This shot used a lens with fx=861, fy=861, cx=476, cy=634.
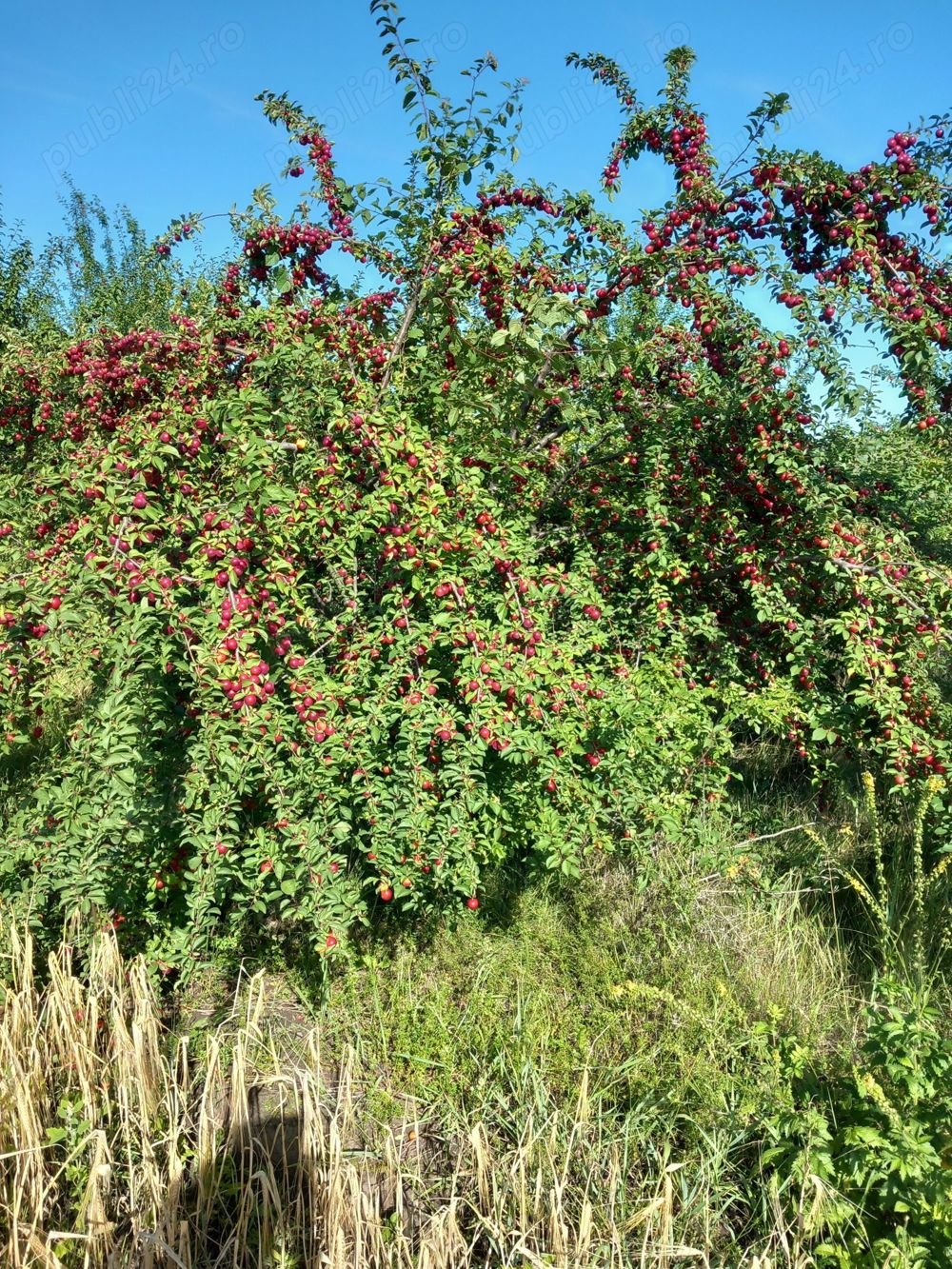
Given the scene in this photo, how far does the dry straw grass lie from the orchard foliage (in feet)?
1.23

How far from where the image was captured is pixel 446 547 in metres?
2.80

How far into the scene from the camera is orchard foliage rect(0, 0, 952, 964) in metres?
2.65

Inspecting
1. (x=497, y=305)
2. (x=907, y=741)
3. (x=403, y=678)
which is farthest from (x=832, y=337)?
(x=403, y=678)

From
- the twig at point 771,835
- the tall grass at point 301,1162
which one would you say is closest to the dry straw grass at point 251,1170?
the tall grass at point 301,1162

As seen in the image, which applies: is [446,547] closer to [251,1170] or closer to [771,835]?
[251,1170]

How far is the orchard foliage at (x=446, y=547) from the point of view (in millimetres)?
2646

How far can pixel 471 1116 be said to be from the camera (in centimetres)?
245

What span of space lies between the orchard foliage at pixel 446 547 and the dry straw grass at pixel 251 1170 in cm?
37

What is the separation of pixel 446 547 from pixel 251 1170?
184 cm

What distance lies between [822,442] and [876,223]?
98 cm

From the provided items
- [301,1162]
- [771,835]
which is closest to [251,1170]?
[301,1162]

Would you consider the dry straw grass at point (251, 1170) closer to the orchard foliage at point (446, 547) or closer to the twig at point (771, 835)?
the orchard foliage at point (446, 547)

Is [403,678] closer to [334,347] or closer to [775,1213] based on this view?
[334,347]

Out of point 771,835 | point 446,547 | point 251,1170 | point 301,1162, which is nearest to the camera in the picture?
point 301,1162
